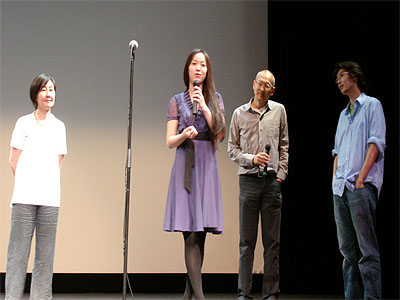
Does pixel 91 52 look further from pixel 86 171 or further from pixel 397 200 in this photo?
pixel 397 200

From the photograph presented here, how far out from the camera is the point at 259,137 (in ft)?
12.6

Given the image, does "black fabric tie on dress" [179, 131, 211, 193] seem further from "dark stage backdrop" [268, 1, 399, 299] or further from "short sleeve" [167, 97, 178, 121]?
"dark stage backdrop" [268, 1, 399, 299]

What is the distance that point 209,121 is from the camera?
3492 millimetres

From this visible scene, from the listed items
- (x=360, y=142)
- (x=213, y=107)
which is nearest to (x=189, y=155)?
(x=213, y=107)

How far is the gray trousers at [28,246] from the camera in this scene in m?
3.72

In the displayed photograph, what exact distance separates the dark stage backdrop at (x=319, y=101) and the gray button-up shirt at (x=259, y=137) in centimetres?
111

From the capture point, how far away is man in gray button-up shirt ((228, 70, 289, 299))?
3.74 meters

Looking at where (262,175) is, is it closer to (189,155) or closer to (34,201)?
(189,155)

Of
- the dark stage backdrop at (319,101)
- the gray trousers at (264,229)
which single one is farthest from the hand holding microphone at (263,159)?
the dark stage backdrop at (319,101)

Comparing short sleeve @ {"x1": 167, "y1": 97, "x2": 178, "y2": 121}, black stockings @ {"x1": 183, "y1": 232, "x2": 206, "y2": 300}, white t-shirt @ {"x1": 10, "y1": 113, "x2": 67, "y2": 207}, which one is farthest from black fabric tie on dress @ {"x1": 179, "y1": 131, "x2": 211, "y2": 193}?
white t-shirt @ {"x1": 10, "y1": 113, "x2": 67, "y2": 207}

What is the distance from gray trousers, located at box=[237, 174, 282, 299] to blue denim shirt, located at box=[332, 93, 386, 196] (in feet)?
1.54

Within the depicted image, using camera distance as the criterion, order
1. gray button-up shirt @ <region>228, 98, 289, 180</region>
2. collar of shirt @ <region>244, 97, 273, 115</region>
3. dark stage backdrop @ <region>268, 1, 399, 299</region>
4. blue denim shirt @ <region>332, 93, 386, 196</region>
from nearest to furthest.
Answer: blue denim shirt @ <region>332, 93, 386, 196</region>, gray button-up shirt @ <region>228, 98, 289, 180</region>, collar of shirt @ <region>244, 97, 273, 115</region>, dark stage backdrop @ <region>268, 1, 399, 299</region>

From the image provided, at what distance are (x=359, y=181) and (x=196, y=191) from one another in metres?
1.10

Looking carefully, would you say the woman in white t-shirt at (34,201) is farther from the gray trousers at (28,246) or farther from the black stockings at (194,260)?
the black stockings at (194,260)
